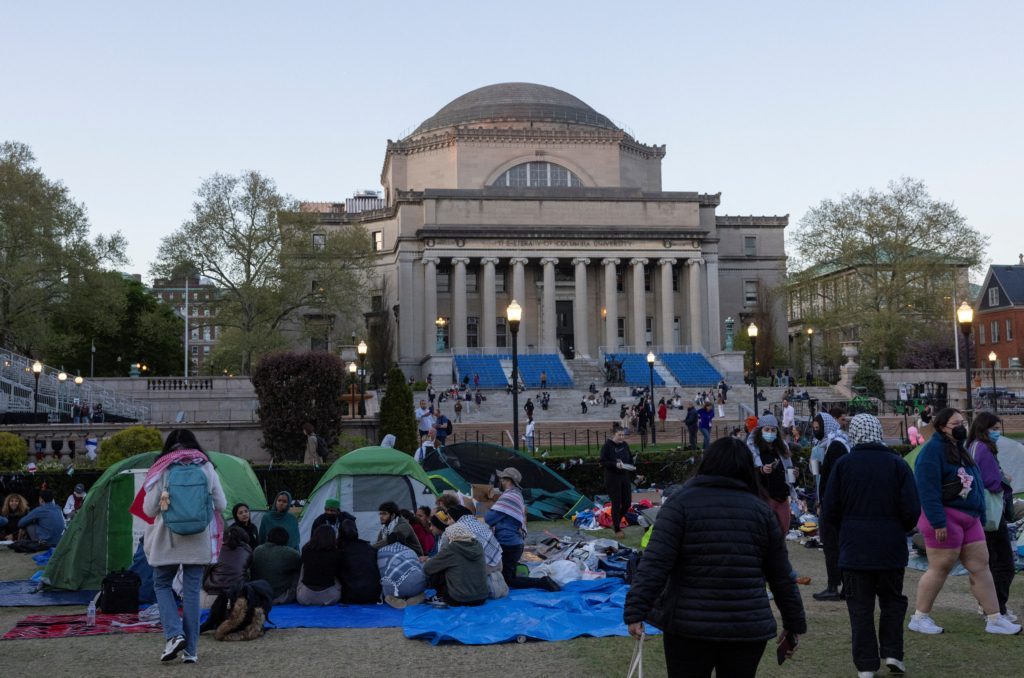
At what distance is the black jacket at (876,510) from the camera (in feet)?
25.7

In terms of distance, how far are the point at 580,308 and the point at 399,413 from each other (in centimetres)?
3851

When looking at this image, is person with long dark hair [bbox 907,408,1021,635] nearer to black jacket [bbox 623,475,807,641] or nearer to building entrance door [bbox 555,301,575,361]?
black jacket [bbox 623,475,807,641]

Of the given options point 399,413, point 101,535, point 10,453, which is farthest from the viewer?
point 399,413

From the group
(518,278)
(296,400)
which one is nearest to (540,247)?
(518,278)

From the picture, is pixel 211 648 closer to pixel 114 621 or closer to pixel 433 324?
pixel 114 621

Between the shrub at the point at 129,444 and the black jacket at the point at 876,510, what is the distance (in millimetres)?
22018

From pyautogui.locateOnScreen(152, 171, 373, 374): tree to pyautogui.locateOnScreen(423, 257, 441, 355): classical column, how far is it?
1044 cm

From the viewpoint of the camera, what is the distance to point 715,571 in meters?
5.41

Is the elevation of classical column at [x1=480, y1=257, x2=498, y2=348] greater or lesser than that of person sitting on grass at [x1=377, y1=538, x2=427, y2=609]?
greater

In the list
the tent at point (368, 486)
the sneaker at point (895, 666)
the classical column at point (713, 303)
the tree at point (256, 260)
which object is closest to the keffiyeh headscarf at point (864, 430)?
the sneaker at point (895, 666)

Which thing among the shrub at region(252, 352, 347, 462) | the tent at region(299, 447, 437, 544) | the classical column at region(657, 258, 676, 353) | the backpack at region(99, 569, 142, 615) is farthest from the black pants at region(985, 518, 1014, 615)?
the classical column at region(657, 258, 676, 353)

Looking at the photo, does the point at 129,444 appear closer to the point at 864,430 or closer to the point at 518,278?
the point at 864,430

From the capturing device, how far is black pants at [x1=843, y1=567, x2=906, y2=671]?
7836mm

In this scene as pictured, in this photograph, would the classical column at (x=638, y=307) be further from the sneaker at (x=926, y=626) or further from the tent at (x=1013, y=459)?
the sneaker at (x=926, y=626)
